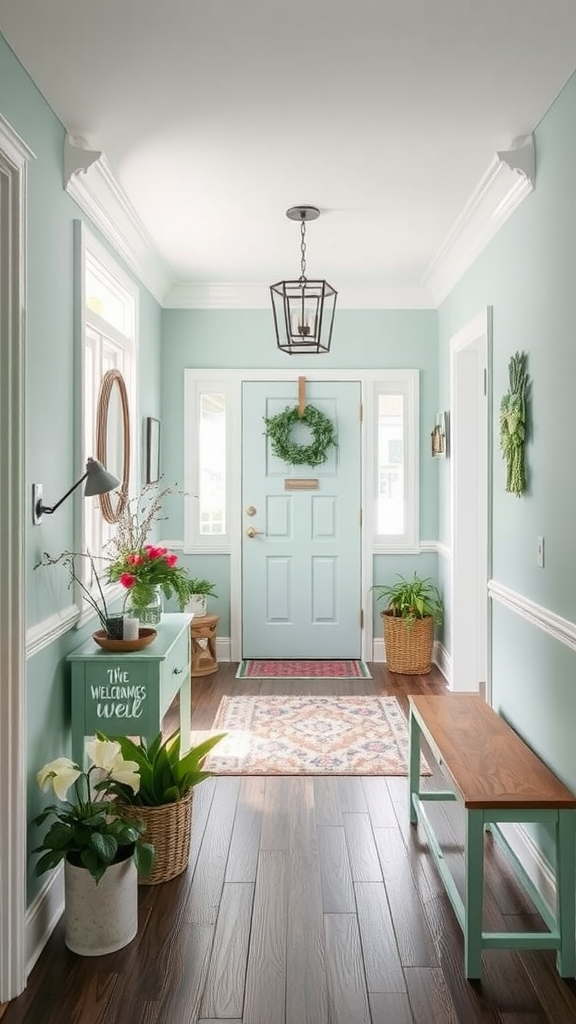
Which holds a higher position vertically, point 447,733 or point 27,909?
point 447,733

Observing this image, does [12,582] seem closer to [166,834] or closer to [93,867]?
[93,867]

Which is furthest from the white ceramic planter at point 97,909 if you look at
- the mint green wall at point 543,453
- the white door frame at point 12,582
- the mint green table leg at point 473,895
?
the mint green wall at point 543,453

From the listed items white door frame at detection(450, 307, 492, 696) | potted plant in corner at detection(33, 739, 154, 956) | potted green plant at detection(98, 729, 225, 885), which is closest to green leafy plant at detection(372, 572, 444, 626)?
white door frame at detection(450, 307, 492, 696)

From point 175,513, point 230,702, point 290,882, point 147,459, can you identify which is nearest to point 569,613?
point 290,882

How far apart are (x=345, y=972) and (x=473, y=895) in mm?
403

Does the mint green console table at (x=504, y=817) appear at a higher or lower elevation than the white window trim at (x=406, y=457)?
lower

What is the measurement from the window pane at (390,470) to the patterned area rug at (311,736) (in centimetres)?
133

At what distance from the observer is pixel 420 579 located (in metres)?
5.34

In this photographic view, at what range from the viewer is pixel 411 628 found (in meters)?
4.99

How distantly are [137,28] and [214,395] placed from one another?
3.24 meters

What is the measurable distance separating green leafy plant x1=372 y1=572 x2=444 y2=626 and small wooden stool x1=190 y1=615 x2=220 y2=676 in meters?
1.18

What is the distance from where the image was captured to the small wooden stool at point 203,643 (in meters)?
5.02

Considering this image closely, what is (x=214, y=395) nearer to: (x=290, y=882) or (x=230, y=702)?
(x=230, y=702)

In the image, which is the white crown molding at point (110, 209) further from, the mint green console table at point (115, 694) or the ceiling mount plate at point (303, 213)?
the mint green console table at point (115, 694)
